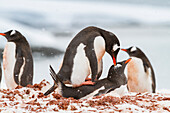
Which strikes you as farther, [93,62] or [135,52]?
[135,52]

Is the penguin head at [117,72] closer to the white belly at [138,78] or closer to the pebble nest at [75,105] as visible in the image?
the pebble nest at [75,105]

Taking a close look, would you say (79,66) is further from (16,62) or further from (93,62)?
(16,62)

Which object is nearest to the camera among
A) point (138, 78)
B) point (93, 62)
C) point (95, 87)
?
point (95, 87)

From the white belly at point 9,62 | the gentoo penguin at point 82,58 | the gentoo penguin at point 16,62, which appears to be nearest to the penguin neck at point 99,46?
the gentoo penguin at point 82,58

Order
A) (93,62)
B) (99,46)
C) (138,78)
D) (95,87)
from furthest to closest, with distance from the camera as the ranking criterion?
(138,78), (99,46), (93,62), (95,87)

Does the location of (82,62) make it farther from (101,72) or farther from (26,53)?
(26,53)

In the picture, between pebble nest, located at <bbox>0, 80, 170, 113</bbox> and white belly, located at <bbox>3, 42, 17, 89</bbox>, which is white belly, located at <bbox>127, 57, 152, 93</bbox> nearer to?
pebble nest, located at <bbox>0, 80, 170, 113</bbox>

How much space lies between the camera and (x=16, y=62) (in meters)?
3.39

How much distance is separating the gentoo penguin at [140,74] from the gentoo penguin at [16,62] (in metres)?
1.38

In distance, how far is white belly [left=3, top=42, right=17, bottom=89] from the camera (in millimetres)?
3393

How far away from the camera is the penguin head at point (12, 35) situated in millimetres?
3465

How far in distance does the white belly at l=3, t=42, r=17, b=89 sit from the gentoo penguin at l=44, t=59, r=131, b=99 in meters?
1.13

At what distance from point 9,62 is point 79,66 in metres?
1.14

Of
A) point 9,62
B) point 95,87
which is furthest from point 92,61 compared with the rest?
point 9,62
